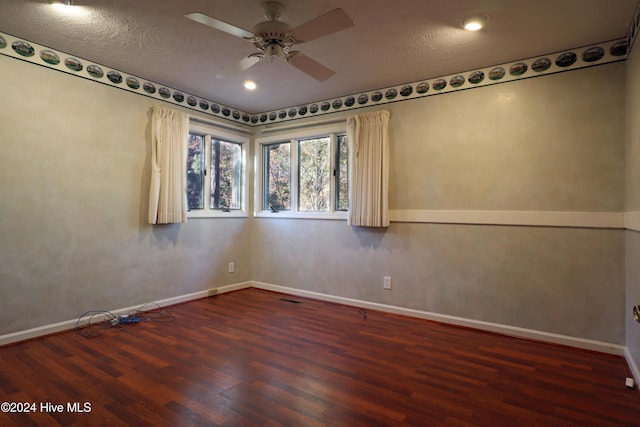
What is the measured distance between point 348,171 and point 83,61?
2.84 metres

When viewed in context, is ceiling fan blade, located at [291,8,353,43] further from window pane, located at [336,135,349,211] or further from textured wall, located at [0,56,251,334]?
textured wall, located at [0,56,251,334]

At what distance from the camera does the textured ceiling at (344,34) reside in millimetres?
2264

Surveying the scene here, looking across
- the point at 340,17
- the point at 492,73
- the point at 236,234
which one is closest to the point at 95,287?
the point at 236,234

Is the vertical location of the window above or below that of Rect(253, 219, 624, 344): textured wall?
above

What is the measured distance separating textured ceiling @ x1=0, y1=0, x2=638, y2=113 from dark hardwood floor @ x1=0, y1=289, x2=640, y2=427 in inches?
96.8

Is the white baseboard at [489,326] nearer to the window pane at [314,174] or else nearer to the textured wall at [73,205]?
the window pane at [314,174]

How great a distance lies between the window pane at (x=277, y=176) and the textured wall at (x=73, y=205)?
53.6 inches


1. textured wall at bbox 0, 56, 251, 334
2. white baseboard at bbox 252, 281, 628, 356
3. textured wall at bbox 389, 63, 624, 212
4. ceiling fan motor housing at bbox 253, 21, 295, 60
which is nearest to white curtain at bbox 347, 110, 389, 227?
textured wall at bbox 389, 63, 624, 212

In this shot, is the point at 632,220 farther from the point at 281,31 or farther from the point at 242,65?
the point at 242,65

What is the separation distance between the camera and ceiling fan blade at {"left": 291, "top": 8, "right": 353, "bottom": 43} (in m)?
1.88

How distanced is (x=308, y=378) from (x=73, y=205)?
2619 mm

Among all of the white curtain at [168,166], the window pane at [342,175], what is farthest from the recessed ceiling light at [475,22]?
the white curtain at [168,166]

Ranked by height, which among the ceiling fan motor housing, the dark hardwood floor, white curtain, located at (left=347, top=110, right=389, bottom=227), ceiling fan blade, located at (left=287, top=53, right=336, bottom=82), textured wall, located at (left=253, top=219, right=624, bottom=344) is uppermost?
the ceiling fan motor housing

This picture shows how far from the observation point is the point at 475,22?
241 cm
